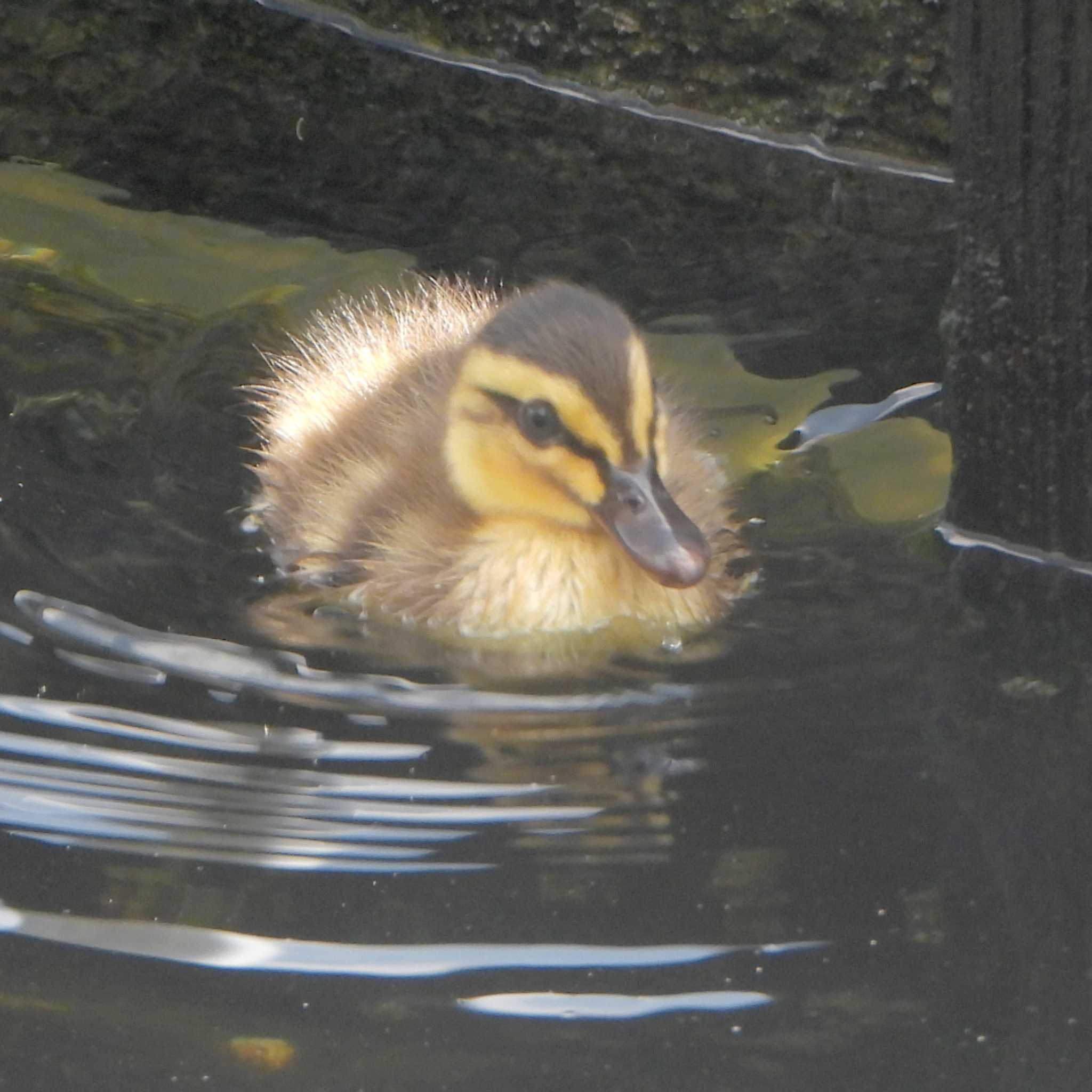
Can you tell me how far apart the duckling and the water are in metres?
0.13

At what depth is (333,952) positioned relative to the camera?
215 cm

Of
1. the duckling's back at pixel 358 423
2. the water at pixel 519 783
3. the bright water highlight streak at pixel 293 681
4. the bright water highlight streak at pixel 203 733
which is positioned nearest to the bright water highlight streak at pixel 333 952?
the water at pixel 519 783

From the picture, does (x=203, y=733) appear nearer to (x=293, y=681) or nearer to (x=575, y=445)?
(x=293, y=681)

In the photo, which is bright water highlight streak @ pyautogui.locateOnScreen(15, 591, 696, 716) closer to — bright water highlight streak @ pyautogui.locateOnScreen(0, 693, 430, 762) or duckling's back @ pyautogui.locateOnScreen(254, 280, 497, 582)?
bright water highlight streak @ pyautogui.locateOnScreen(0, 693, 430, 762)

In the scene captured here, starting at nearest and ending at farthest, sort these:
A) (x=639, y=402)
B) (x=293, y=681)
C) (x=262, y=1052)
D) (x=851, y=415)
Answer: (x=262, y=1052)
(x=293, y=681)
(x=639, y=402)
(x=851, y=415)

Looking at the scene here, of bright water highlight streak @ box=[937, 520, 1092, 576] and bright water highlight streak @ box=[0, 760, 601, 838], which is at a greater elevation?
bright water highlight streak @ box=[937, 520, 1092, 576]

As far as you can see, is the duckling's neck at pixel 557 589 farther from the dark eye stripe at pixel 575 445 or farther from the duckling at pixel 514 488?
the dark eye stripe at pixel 575 445

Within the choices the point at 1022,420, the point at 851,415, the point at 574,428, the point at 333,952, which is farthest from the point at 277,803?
the point at 851,415

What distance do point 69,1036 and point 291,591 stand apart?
56.4 inches

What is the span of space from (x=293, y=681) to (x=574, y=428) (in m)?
0.64

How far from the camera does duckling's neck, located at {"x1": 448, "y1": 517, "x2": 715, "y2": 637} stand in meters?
3.30

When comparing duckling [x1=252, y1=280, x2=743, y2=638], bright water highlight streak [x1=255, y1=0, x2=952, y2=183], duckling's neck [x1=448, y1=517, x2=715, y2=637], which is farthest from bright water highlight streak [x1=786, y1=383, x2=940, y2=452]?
bright water highlight streak [x1=255, y1=0, x2=952, y2=183]

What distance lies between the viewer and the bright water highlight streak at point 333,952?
212cm

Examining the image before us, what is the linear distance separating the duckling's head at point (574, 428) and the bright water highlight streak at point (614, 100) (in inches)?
74.2
